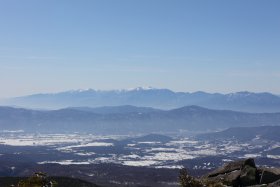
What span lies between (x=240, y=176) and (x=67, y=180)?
116237 mm

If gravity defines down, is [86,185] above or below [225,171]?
below

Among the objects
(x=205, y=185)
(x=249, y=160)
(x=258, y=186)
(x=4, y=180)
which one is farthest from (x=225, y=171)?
(x=4, y=180)

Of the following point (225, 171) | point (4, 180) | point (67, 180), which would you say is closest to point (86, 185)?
point (67, 180)

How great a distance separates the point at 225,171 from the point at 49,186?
22081mm

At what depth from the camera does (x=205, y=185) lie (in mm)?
30453

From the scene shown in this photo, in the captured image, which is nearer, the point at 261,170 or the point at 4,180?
the point at 261,170

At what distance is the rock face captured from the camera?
39.8 meters

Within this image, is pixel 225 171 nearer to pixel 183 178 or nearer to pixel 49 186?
pixel 183 178

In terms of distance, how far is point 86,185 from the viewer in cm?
15000

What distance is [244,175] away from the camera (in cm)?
4006

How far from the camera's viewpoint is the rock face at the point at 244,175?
39.8m

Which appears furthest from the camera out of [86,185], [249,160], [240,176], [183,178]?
[86,185]

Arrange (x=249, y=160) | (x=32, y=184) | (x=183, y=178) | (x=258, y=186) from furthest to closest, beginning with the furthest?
(x=249, y=160)
(x=258, y=186)
(x=183, y=178)
(x=32, y=184)

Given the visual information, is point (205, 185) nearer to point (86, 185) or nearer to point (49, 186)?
point (49, 186)
